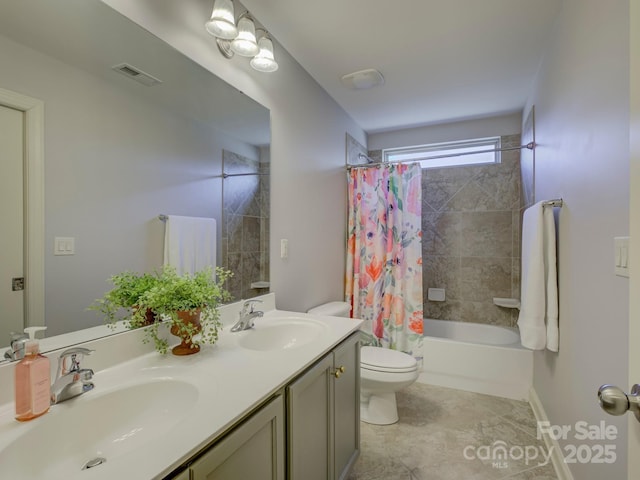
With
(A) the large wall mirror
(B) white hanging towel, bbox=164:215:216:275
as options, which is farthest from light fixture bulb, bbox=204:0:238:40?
(B) white hanging towel, bbox=164:215:216:275

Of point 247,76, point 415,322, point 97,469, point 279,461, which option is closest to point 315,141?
point 247,76

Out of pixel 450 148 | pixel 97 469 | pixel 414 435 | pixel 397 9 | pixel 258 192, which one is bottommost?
pixel 414 435

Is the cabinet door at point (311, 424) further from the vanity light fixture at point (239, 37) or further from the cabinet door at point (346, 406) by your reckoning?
the vanity light fixture at point (239, 37)

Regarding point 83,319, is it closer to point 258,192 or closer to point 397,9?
point 258,192

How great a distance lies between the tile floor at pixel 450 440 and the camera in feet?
5.53

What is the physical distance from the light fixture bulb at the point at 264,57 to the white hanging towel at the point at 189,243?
34.1 inches

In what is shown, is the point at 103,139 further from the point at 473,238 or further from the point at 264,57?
the point at 473,238

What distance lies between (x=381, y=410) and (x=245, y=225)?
60.3 inches

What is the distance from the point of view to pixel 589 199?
129 cm

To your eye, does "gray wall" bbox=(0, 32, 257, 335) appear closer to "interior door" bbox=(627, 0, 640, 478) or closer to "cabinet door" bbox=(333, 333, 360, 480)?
"cabinet door" bbox=(333, 333, 360, 480)

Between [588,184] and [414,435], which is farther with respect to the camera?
[414,435]

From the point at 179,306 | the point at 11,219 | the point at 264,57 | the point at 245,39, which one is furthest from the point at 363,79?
the point at 11,219

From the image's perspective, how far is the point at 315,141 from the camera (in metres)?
2.47

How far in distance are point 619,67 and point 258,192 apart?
159 centimetres
